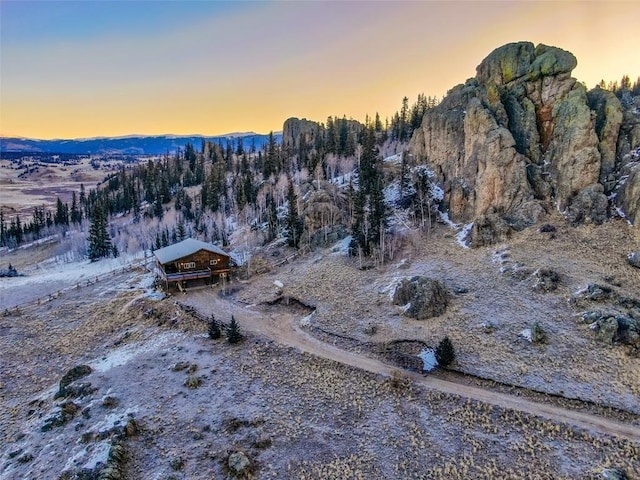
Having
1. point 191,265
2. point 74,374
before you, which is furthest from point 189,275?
point 74,374

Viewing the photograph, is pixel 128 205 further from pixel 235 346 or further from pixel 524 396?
pixel 524 396

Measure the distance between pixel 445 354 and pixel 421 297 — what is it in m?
8.44

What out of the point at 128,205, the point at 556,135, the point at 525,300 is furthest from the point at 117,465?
the point at 128,205

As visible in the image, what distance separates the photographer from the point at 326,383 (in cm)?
2831

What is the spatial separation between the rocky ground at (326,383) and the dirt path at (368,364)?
1.42ft

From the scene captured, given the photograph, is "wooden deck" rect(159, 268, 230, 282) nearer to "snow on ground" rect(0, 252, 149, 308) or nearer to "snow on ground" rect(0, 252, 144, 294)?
"snow on ground" rect(0, 252, 149, 308)

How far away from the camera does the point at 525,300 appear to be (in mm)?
35625

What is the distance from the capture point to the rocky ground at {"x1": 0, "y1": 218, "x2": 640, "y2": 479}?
70.1ft

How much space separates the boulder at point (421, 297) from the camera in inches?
1405

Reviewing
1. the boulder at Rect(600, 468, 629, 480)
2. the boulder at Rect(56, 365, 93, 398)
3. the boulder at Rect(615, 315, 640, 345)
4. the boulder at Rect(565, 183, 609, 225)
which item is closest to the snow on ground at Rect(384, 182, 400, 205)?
the boulder at Rect(565, 183, 609, 225)

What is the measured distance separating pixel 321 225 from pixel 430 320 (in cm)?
3154

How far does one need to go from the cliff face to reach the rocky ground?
574cm

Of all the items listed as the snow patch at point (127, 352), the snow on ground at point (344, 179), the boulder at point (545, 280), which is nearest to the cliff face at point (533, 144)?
the boulder at point (545, 280)

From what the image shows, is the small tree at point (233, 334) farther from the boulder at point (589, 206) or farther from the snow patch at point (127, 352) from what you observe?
the boulder at point (589, 206)
